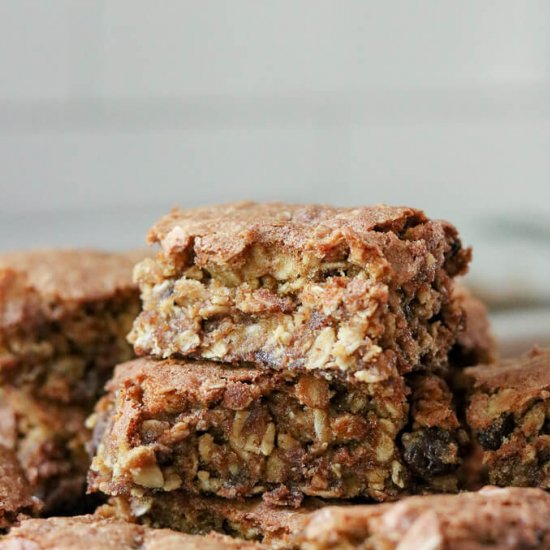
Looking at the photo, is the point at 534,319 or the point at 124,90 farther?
the point at 124,90

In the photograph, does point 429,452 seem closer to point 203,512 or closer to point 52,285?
point 203,512

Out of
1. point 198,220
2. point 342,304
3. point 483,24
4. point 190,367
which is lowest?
point 190,367

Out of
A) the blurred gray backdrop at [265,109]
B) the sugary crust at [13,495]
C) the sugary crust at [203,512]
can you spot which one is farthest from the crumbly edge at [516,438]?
the blurred gray backdrop at [265,109]

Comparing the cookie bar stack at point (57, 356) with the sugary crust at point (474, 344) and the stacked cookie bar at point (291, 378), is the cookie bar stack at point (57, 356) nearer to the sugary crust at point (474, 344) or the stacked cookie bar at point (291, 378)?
the stacked cookie bar at point (291, 378)

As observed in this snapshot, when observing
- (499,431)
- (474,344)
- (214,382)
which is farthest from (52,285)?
(499,431)

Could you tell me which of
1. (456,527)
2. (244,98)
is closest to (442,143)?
(244,98)

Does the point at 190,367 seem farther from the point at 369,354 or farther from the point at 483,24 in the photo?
the point at 483,24

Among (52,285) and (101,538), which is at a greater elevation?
(52,285)
